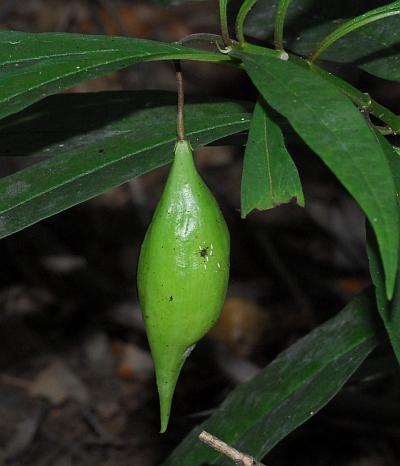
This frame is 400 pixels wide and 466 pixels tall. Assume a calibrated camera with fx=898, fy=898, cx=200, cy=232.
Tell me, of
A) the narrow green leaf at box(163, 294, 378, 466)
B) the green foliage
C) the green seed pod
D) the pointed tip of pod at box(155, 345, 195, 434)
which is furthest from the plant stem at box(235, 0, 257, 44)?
the narrow green leaf at box(163, 294, 378, 466)

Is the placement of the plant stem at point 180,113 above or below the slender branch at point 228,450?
above

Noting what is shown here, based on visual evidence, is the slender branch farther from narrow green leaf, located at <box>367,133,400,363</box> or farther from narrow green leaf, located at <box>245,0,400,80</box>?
narrow green leaf, located at <box>245,0,400,80</box>

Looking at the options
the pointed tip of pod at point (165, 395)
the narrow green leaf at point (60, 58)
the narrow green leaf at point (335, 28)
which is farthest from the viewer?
the narrow green leaf at point (335, 28)

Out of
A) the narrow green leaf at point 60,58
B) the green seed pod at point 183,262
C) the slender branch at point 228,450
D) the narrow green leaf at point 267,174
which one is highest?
the narrow green leaf at point 60,58

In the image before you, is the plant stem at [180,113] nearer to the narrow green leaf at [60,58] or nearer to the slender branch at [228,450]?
the narrow green leaf at [60,58]

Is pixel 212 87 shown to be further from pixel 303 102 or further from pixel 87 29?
pixel 303 102

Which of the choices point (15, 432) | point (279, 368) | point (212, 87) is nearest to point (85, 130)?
point (279, 368)

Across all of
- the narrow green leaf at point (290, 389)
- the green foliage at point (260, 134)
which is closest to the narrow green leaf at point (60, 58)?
the green foliage at point (260, 134)
